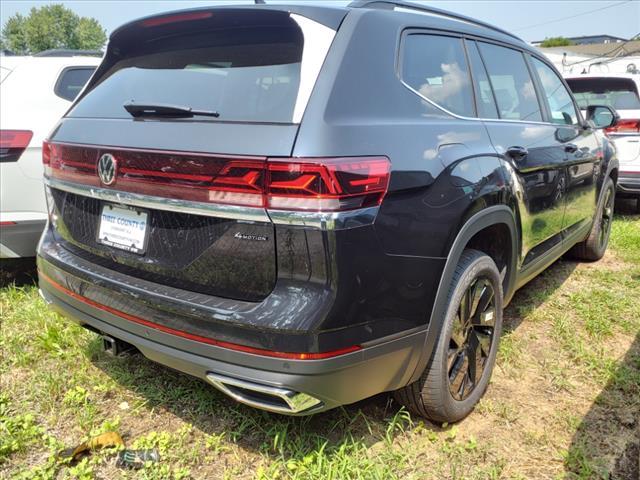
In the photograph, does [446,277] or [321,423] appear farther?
[321,423]

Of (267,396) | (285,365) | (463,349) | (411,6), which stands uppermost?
(411,6)

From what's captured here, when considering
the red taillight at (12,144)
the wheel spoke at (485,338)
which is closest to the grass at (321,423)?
the wheel spoke at (485,338)

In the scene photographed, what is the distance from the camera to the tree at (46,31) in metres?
75.4

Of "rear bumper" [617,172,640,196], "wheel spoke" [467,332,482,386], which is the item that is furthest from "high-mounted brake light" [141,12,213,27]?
"rear bumper" [617,172,640,196]

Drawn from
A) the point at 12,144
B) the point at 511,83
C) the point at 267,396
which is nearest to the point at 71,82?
the point at 12,144

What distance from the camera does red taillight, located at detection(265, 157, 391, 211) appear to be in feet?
5.42

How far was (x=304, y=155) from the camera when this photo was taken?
1654 mm

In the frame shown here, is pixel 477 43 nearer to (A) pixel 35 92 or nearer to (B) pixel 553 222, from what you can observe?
(B) pixel 553 222

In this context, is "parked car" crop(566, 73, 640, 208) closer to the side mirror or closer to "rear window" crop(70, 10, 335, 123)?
the side mirror

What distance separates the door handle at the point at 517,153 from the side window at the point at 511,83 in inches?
8.3

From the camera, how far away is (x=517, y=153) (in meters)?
2.72

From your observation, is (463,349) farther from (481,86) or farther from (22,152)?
(22,152)

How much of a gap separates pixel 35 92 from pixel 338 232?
3.26 meters

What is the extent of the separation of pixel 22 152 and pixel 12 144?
7 centimetres
